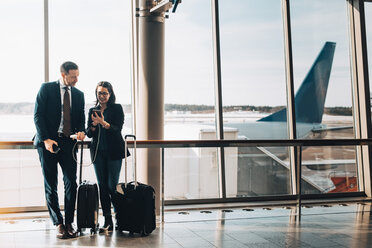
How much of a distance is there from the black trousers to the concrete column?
3.98 ft

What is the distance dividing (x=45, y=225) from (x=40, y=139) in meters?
1.11

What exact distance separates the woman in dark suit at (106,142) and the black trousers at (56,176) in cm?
25

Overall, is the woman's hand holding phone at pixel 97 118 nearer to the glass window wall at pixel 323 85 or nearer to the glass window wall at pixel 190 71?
the glass window wall at pixel 190 71

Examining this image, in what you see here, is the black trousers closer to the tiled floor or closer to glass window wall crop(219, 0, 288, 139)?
the tiled floor

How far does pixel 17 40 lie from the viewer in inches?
218

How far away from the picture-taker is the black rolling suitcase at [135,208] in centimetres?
417

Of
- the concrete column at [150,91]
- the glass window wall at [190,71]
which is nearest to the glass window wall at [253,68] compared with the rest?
the glass window wall at [190,71]

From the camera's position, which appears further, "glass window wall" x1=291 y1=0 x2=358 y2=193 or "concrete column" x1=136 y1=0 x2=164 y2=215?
"glass window wall" x1=291 y1=0 x2=358 y2=193

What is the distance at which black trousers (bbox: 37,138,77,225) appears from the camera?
405 centimetres

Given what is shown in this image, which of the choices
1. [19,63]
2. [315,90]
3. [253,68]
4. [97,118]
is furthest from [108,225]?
[315,90]

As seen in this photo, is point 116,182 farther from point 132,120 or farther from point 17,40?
point 17,40

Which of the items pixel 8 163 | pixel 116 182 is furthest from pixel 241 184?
pixel 8 163

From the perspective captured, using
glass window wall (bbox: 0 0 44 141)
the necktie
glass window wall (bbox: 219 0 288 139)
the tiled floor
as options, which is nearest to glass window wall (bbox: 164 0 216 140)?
glass window wall (bbox: 219 0 288 139)

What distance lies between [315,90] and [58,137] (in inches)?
172
